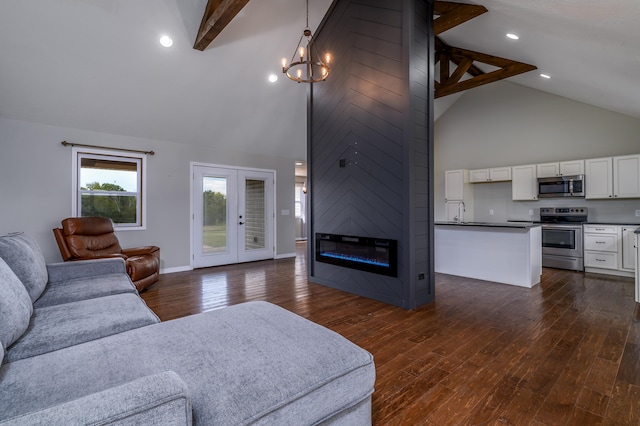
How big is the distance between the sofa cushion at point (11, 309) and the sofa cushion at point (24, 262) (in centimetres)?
47

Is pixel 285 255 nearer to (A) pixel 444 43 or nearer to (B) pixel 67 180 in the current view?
(B) pixel 67 180

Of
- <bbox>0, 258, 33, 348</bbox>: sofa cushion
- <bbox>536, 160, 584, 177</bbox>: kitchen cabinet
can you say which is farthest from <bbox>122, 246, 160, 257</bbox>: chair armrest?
<bbox>536, 160, 584, 177</bbox>: kitchen cabinet

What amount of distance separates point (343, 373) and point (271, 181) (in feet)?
20.5

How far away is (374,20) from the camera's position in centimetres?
388

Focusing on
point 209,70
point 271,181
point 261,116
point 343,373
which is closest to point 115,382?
point 343,373

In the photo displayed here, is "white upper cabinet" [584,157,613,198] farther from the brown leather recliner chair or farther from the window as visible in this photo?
the window

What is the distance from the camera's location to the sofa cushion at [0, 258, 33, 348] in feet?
4.53

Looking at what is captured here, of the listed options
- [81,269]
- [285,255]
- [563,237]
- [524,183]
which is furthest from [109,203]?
[563,237]

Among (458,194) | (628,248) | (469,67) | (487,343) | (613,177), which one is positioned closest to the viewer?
(487,343)

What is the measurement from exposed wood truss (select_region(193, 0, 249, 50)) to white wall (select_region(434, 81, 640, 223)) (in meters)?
6.15

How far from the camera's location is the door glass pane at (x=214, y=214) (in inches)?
246

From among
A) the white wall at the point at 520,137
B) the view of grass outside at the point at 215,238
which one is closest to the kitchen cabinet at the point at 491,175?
the white wall at the point at 520,137

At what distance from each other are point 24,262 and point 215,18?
3169 millimetres

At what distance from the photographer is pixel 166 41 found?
4113 mm
